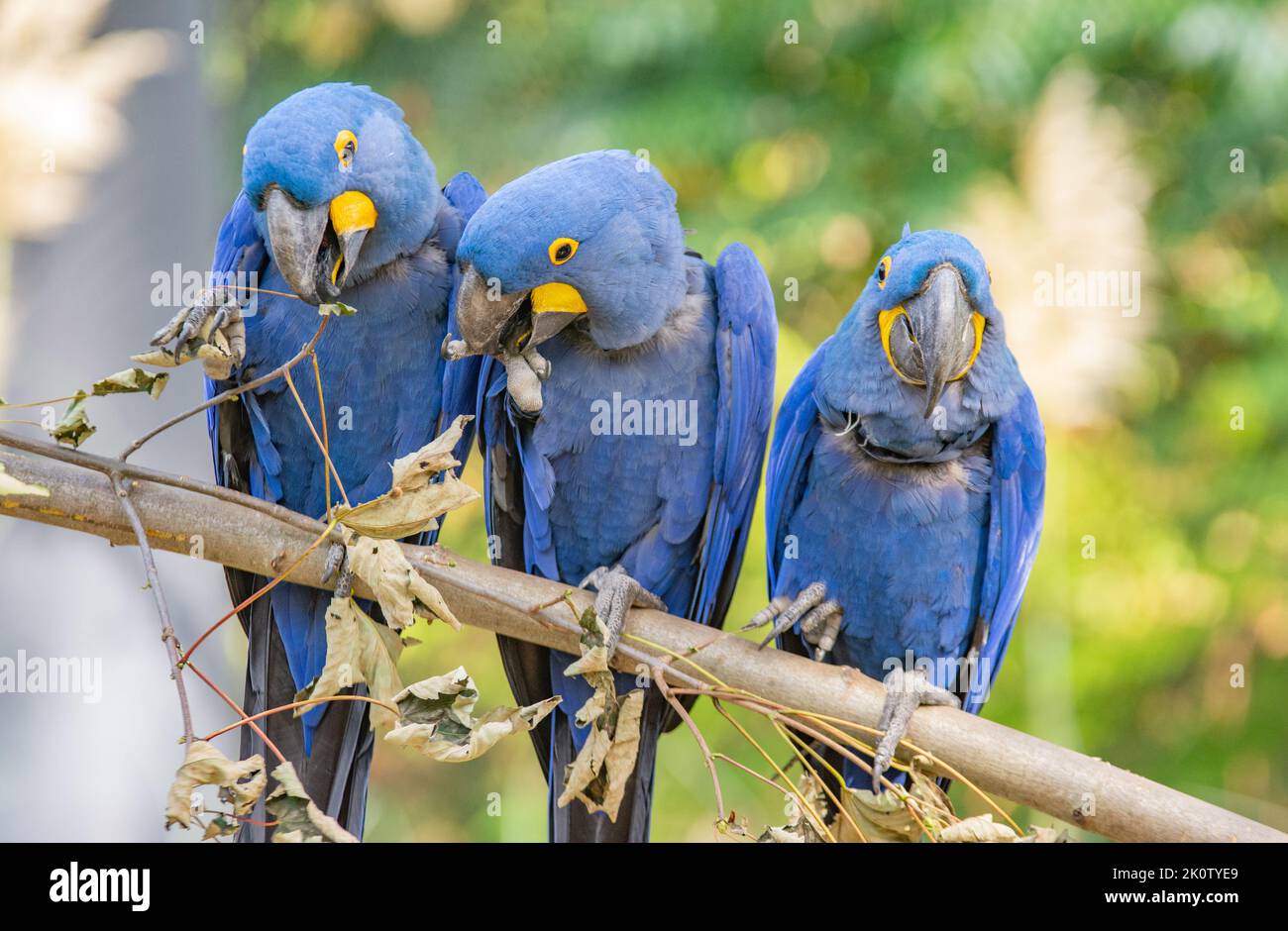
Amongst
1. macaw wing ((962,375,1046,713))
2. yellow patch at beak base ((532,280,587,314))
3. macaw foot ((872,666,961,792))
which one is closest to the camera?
macaw foot ((872,666,961,792))

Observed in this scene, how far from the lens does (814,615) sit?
164 cm

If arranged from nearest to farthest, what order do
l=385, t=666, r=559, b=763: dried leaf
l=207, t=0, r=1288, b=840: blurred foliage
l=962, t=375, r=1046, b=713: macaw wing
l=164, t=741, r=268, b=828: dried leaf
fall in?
l=164, t=741, r=268, b=828: dried leaf
l=385, t=666, r=559, b=763: dried leaf
l=962, t=375, r=1046, b=713: macaw wing
l=207, t=0, r=1288, b=840: blurred foliage

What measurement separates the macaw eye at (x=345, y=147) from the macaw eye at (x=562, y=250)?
0.31m

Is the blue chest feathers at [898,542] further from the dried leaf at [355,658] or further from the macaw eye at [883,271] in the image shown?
the dried leaf at [355,658]

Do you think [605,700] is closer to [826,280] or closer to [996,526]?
[996,526]

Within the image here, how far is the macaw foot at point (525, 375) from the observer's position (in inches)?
59.7

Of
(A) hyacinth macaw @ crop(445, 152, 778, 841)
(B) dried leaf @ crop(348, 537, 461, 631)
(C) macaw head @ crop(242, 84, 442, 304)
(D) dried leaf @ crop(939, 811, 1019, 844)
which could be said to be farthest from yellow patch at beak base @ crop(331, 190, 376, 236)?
(D) dried leaf @ crop(939, 811, 1019, 844)

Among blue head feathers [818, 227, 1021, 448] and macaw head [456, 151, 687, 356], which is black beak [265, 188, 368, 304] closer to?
macaw head [456, 151, 687, 356]

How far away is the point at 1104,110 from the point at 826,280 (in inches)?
36.4

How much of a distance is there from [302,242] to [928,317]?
0.81 m

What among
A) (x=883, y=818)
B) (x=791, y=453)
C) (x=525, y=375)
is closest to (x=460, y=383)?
(x=525, y=375)

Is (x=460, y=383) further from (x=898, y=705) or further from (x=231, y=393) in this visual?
(x=898, y=705)

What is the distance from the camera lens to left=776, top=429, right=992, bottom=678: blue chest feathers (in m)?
1.59

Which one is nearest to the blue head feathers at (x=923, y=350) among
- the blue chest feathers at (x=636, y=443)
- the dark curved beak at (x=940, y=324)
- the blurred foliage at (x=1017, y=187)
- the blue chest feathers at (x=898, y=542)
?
the dark curved beak at (x=940, y=324)
